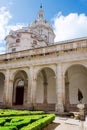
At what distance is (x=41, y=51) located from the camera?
62.4 ft

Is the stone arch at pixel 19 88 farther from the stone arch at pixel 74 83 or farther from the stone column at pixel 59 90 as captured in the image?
the stone column at pixel 59 90

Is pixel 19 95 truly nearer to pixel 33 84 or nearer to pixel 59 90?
pixel 33 84

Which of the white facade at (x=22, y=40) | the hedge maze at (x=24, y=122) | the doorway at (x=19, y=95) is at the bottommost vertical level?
the hedge maze at (x=24, y=122)

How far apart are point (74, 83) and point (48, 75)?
383 cm

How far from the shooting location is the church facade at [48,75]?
17.2 m

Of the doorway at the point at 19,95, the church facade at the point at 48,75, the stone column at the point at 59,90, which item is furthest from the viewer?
the doorway at the point at 19,95

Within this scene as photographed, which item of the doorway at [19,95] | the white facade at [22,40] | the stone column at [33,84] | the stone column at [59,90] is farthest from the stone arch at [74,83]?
the white facade at [22,40]

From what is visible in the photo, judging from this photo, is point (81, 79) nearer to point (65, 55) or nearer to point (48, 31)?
point (65, 55)

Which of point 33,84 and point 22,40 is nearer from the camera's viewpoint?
point 33,84

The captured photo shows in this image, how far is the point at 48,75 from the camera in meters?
22.7

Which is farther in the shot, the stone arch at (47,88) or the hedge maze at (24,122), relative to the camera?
the stone arch at (47,88)

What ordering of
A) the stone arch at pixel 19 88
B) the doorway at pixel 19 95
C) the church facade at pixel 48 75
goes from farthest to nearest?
the doorway at pixel 19 95 → the stone arch at pixel 19 88 → the church facade at pixel 48 75

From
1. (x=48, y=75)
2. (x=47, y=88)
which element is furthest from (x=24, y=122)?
(x=48, y=75)

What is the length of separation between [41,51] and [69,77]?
4932mm
